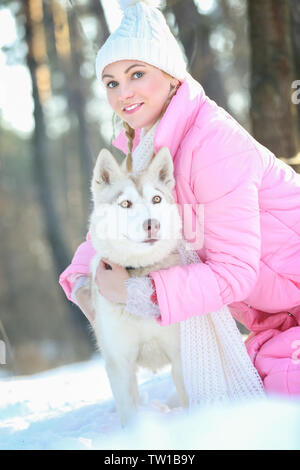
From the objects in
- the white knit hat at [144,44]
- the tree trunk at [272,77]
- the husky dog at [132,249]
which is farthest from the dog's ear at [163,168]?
the tree trunk at [272,77]

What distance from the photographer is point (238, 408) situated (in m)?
2.18

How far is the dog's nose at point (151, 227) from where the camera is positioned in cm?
225

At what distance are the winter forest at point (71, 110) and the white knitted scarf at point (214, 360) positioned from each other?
0.49 m

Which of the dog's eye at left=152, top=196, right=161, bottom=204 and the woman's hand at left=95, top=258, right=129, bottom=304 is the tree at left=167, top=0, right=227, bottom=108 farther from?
the woman's hand at left=95, top=258, right=129, bottom=304

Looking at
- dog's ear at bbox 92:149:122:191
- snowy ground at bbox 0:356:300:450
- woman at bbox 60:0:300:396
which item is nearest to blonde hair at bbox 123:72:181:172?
woman at bbox 60:0:300:396

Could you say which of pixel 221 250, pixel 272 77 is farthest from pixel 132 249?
pixel 272 77

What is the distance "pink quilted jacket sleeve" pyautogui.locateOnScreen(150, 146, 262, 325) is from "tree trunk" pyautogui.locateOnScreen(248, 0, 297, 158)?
2.08 meters

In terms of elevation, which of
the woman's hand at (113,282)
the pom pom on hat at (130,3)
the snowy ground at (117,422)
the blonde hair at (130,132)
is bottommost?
the snowy ground at (117,422)

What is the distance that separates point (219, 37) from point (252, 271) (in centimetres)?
Answer: 716

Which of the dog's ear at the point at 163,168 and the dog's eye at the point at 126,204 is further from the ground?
the dog's ear at the point at 163,168

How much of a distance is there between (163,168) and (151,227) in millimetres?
390

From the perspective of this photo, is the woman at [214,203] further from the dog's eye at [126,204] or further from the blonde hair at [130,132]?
the dog's eye at [126,204]

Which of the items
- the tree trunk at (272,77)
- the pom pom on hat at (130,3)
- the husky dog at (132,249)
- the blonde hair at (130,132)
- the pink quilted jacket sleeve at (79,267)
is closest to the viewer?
the husky dog at (132,249)
